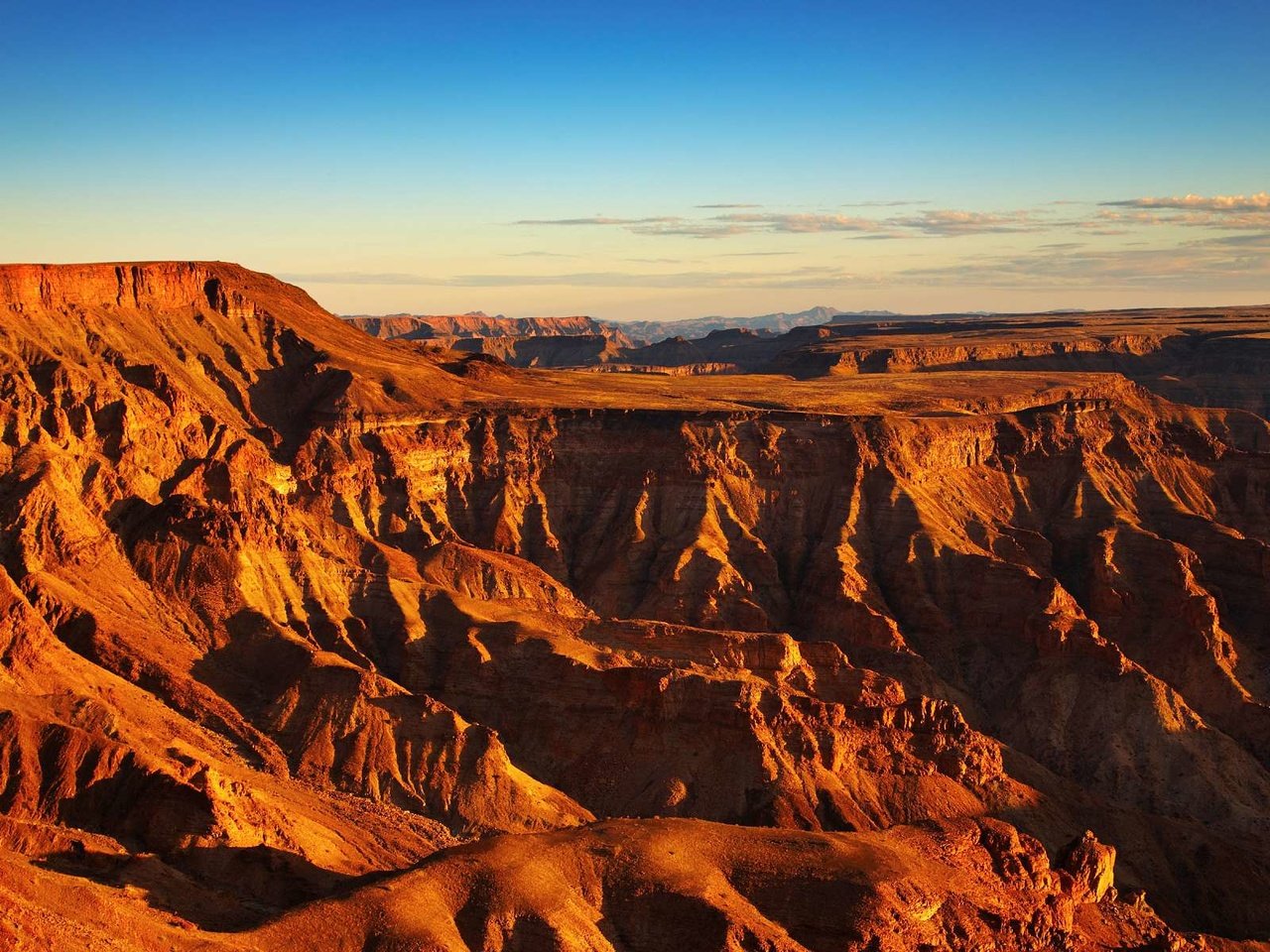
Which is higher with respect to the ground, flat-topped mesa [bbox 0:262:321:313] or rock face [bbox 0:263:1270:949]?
flat-topped mesa [bbox 0:262:321:313]

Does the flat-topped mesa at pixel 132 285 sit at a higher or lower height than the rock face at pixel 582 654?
higher

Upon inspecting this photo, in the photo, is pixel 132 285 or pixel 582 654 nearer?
pixel 582 654

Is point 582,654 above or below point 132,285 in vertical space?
below

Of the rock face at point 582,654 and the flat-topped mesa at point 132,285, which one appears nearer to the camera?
the rock face at point 582,654

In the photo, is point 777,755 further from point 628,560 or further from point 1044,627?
point 628,560

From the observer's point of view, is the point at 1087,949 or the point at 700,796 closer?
the point at 1087,949

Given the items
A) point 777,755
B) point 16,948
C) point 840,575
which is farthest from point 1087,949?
point 840,575

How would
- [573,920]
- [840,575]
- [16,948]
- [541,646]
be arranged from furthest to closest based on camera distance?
[840,575] < [541,646] < [573,920] < [16,948]

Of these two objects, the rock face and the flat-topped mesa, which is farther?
the flat-topped mesa
